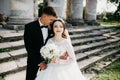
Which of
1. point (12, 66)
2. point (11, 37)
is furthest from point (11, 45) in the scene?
point (12, 66)

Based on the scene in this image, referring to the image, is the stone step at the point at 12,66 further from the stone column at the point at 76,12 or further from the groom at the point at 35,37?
the stone column at the point at 76,12

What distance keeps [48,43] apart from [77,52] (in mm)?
5295

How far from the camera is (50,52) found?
166 inches

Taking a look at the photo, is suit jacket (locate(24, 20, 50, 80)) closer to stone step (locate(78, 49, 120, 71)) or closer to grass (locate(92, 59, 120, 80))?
grass (locate(92, 59, 120, 80))

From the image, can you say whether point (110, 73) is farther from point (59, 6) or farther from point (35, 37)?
point (59, 6)

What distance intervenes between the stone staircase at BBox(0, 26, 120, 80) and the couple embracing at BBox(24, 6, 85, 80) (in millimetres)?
1837

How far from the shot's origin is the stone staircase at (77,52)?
662 centimetres

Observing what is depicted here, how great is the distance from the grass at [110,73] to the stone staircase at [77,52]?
9.4 inches

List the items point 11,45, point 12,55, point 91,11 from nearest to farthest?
point 12,55, point 11,45, point 91,11

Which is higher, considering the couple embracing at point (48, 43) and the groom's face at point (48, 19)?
the groom's face at point (48, 19)

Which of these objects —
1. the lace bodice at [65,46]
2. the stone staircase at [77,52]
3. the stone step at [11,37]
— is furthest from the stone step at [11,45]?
the lace bodice at [65,46]

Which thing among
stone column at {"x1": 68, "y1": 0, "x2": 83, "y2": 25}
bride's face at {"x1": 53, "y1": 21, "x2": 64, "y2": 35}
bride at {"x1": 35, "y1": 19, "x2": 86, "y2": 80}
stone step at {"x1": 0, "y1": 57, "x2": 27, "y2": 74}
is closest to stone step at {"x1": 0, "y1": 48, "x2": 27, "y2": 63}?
stone step at {"x1": 0, "y1": 57, "x2": 27, "y2": 74}

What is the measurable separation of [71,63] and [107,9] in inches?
1433

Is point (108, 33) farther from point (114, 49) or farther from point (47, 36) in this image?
point (47, 36)
